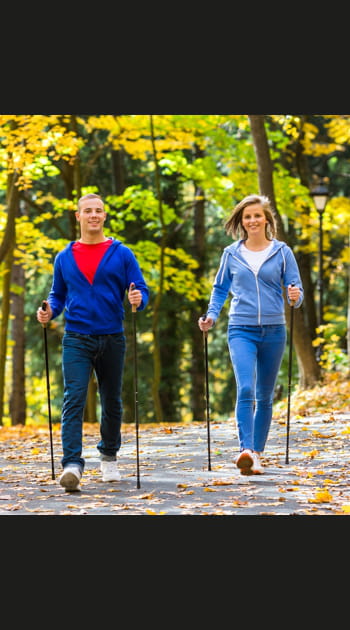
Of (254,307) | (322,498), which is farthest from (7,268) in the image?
(322,498)

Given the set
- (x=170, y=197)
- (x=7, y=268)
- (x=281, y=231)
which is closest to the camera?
(x=281, y=231)

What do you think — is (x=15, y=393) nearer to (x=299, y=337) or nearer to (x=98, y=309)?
(x=299, y=337)

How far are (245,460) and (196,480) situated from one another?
49cm

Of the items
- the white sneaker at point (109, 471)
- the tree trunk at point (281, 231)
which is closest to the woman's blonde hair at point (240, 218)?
the white sneaker at point (109, 471)

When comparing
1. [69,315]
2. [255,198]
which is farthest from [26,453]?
[255,198]

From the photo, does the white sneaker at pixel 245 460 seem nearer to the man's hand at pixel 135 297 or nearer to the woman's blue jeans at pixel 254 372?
the woman's blue jeans at pixel 254 372

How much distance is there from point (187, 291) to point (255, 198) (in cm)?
1213

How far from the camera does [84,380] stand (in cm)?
590

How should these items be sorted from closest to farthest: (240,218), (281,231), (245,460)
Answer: (245,460), (240,218), (281,231)

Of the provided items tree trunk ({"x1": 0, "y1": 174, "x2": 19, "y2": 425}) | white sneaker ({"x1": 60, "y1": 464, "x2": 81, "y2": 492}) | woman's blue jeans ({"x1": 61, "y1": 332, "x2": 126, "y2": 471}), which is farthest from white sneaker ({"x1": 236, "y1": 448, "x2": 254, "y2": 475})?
tree trunk ({"x1": 0, "y1": 174, "x2": 19, "y2": 425})

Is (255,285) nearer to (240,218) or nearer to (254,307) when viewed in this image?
(254,307)

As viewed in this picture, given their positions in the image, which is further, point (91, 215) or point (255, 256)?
point (255, 256)

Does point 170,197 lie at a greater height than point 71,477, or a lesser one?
greater

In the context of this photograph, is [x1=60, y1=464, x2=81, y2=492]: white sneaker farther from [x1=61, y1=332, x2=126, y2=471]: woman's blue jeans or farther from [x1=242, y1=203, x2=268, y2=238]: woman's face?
[x1=242, y1=203, x2=268, y2=238]: woman's face
